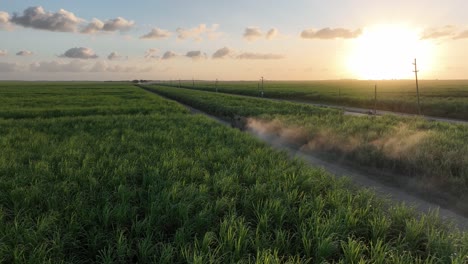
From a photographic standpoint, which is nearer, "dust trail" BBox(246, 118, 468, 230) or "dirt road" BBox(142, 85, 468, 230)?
"dirt road" BBox(142, 85, 468, 230)

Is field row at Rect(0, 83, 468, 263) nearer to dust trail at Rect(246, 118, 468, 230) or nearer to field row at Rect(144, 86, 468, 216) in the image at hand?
dust trail at Rect(246, 118, 468, 230)

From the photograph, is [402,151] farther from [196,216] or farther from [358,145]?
[196,216]

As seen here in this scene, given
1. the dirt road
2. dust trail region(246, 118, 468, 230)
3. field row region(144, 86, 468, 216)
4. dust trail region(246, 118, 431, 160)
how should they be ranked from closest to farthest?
the dirt road < dust trail region(246, 118, 468, 230) < field row region(144, 86, 468, 216) < dust trail region(246, 118, 431, 160)

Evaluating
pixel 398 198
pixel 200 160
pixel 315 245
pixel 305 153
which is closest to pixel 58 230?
pixel 315 245

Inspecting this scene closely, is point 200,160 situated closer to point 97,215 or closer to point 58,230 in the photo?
point 97,215

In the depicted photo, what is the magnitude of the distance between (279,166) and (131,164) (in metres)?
3.49

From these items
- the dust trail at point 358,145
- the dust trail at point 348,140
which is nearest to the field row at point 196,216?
the dust trail at point 358,145

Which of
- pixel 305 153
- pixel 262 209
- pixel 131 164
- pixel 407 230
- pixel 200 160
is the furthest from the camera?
pixel 305 153

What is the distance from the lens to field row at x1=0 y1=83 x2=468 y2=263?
396 centimetres

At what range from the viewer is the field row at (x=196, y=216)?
3.96 metres

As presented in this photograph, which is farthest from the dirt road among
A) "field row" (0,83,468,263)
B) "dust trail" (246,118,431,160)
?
"field row" (0,83,468,263)

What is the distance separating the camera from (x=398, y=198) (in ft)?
25.8

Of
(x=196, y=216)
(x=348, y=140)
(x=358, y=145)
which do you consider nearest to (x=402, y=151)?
(x=358, y=145)

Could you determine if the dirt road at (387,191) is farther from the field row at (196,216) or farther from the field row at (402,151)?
the field row at (196,216)
